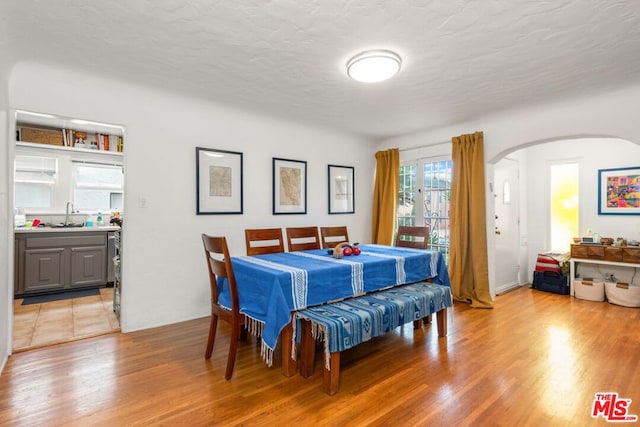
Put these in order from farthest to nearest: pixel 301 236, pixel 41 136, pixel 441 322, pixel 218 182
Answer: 1. pixel 41 136
2. pixel 218 182
3. pixel 301 236
4. pixel 441 322

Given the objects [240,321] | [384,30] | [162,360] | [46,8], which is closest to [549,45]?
[384,30]

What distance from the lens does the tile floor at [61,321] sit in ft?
9.33

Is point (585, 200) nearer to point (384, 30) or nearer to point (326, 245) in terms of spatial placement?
point (326, 245)

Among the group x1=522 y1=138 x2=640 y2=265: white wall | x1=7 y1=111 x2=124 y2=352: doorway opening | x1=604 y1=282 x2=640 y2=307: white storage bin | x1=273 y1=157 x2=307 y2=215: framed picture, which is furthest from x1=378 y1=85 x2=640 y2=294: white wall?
x1=7 y1=111 x2=124 y2=352: doorway opening

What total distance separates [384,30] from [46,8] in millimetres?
2038

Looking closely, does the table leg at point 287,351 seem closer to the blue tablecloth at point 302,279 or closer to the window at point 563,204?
the blue tablecloth at point 302,279

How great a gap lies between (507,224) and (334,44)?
12.7 ft

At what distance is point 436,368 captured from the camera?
2.35 m

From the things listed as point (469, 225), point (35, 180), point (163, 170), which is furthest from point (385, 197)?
point (35, 180)

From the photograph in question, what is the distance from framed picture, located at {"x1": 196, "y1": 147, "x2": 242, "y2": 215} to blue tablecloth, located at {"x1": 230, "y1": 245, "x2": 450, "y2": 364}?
3.75 ft

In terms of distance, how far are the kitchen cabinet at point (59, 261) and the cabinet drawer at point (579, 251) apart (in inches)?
257

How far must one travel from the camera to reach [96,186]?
507 cm

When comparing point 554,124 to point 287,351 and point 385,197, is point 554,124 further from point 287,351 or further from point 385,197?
point 287,351

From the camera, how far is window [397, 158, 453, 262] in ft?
14.7
